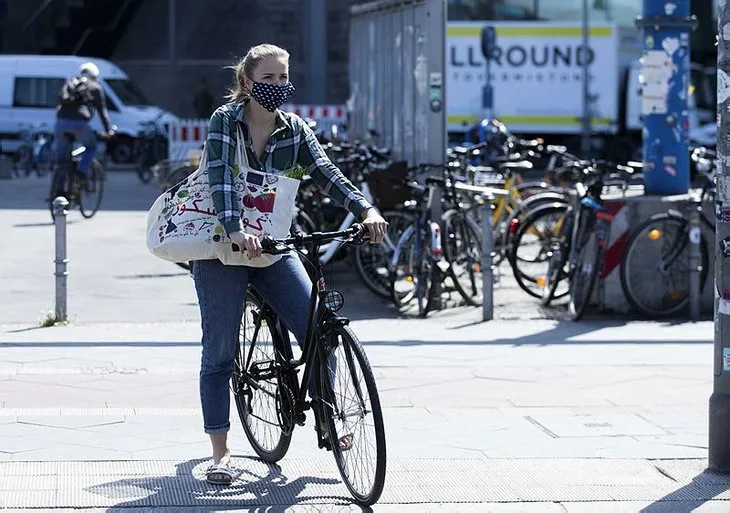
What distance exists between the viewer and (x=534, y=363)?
8719mm

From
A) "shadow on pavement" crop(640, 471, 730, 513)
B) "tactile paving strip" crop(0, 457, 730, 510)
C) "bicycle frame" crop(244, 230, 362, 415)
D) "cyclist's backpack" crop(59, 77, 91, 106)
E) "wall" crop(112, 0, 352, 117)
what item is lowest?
"shadow on pavement" crop(640, 471, 730, 513)

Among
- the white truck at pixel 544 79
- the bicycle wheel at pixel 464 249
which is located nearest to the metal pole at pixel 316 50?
the white truck at pixel 544 79

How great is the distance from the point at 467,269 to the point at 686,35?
2.42 meters

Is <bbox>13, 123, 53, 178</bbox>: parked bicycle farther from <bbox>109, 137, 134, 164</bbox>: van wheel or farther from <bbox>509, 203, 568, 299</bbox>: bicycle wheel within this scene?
<bbox>509, 203, 568, 299</bbox>: bicycle wheel

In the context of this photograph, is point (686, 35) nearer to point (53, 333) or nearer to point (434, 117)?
point (434, 117)

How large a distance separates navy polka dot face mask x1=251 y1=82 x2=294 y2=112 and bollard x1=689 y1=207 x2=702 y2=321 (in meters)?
5.59

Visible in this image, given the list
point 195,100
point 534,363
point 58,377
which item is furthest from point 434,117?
point 195,100

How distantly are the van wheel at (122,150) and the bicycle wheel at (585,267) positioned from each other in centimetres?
1921

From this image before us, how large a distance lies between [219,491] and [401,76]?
8.08 meters

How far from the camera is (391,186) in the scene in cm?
1150

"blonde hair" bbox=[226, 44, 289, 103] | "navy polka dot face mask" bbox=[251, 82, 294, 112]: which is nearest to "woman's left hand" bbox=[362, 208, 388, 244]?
"navy polka dot face mask" bbox=[251, 82, 294, 112]

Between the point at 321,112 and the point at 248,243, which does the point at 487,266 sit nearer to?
the point at 248,243

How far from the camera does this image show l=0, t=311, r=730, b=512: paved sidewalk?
222 inches

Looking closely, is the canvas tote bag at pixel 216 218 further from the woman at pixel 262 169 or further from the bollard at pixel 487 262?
the bollard at pixel 487 262
